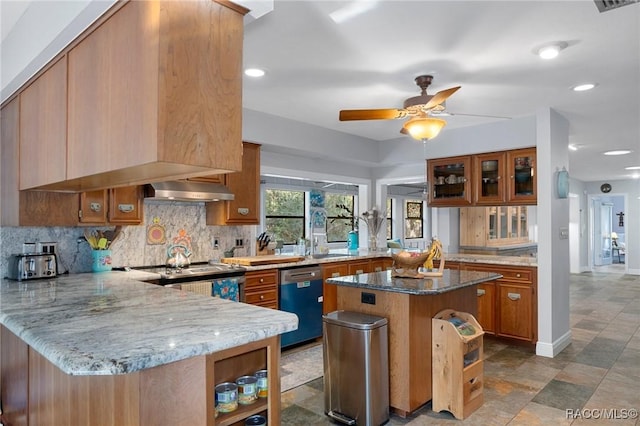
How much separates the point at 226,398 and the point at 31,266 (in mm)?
2180

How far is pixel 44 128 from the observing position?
2.15 m

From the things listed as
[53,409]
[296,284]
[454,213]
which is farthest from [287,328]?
[454,213]

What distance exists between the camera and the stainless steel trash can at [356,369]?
2.57m

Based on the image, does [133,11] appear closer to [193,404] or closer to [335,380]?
[193,404]

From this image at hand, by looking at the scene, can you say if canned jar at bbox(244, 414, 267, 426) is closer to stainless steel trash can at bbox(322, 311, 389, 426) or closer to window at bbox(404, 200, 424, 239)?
stainless steel trash can at bbox(322, 311, 389, 426)

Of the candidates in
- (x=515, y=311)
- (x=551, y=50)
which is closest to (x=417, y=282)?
(x=551, y=50)

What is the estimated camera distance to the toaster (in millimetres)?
2783

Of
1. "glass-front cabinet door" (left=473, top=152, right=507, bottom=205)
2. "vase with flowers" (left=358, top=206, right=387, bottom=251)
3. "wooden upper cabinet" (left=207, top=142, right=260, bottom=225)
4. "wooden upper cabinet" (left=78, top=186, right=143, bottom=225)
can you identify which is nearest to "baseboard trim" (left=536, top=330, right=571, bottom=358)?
"glass-front cabinet door" (left=473, top=152, right=507, bottom=205)

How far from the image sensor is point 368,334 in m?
2.58

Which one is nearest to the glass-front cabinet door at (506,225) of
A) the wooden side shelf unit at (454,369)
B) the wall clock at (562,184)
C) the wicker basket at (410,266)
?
the wall clock at (562,184)

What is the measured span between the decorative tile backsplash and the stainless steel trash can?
1.88 m

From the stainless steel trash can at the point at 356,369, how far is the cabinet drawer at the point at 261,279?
1.25m

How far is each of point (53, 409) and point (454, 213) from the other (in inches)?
200

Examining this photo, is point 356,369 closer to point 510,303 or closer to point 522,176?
point 510,303
